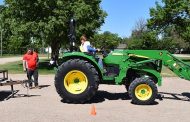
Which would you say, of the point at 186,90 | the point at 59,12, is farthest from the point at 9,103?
the point at 59,12

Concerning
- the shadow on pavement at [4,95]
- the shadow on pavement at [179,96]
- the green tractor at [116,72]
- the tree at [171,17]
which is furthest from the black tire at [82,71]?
the tree at [171,17]

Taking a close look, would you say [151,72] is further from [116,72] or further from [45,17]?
[45,17]

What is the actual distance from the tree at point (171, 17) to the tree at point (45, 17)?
25.9 m

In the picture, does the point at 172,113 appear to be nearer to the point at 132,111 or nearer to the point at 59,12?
the point at 132,111

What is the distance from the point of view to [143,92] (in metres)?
12.9

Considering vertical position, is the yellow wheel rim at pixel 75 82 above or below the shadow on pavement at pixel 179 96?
above

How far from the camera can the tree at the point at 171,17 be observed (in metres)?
58.0

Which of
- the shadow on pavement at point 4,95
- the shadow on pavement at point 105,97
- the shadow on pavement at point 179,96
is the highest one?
the shadow on pavement at point 105,97

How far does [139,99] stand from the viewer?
505 inches

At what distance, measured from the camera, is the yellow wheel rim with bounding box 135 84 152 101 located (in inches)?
507

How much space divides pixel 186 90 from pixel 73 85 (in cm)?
584

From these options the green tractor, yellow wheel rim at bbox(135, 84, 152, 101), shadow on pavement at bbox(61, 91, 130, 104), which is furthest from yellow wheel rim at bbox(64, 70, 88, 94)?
yellow wheel rim at bbox(135, 84, 152, 101)

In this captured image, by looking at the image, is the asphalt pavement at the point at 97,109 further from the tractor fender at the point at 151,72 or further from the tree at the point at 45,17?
the tree at the point at 45,17

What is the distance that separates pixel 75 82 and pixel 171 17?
160ft
